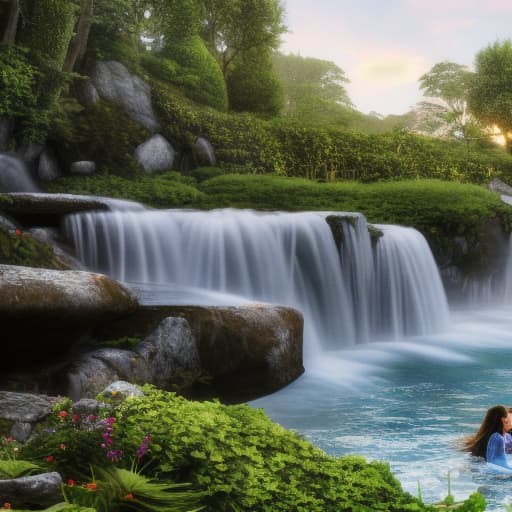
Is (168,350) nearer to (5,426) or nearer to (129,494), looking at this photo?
(5,426)

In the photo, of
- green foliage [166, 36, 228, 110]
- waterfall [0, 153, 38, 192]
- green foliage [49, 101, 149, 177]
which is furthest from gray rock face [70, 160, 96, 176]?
green foliage [166, 36, 228, 110]

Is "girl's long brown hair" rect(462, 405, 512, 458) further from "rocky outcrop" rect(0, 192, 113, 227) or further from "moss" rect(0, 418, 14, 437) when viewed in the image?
"rocky outcrop" rect(0, 192, 113, 227)

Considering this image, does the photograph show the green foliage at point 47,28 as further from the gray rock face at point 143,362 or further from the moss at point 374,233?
the gray rock face at point 143,362

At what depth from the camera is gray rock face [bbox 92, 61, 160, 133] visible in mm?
21734

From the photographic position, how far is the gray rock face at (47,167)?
18.0 m

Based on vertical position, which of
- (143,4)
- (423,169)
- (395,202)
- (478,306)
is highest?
(143,4)

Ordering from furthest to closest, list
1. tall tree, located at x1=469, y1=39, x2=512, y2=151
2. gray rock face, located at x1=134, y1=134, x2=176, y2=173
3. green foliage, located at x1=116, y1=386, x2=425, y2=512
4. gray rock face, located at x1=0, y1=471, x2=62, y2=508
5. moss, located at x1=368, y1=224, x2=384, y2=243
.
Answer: tall tree, located at x1=469, y1=39, x2=512, y2=151 < gray rock face, located at x1=134, y1=134, x2=176, y2=173 < moss, located at x1=368, y1=224, x2=384, y2=243 < green foliage, located at x1=116, y1=386, x2=425, y2=512 < gray rock face, located at x1=0, y1=471, x2=62, y2=508

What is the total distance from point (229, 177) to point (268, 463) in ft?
55.9

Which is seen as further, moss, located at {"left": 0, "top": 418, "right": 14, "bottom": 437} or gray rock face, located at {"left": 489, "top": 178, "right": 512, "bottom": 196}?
gray rock face, located at {"left": 489, "top": 178, "right": 512, "bottom": 196}

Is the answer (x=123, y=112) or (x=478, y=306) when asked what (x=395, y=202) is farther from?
(x=123, y=112)

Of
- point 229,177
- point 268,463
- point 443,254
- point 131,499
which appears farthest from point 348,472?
point 229,177

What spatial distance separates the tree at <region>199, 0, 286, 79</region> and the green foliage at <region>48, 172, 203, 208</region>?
1411 centimetres

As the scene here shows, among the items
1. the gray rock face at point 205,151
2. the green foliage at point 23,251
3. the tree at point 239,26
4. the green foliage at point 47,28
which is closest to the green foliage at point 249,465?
the green foliage at point 23,251

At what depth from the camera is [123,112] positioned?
21.6m
